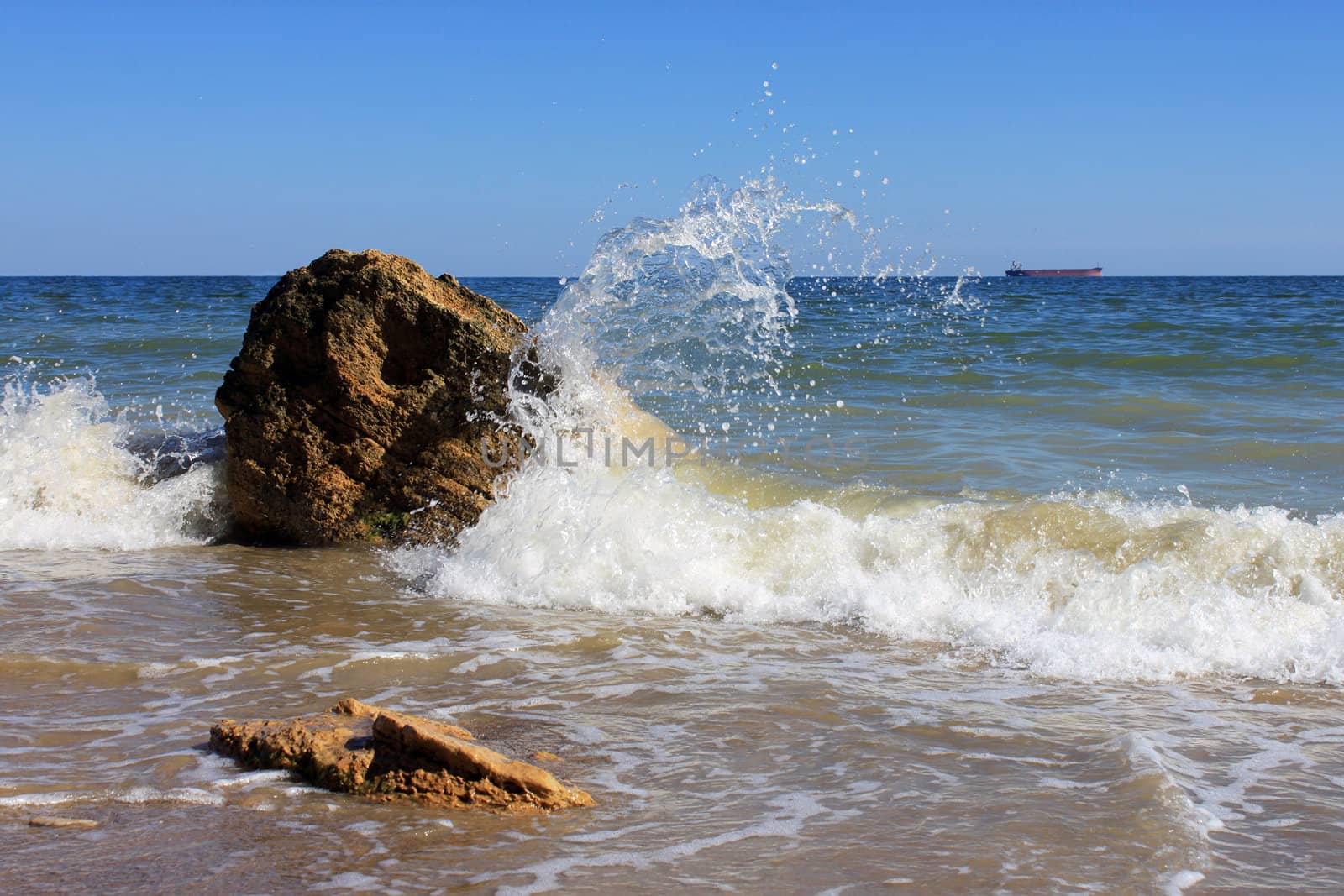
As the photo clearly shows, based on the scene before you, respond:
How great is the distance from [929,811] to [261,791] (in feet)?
5.39

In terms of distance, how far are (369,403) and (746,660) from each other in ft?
8.21

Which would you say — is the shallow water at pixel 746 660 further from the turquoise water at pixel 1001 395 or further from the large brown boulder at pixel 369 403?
the large brown boulder at pixel 369 403

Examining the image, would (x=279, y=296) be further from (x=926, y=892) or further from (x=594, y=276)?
(x=926, y=892)

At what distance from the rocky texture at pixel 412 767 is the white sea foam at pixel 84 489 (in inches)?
136

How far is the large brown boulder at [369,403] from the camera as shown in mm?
5508

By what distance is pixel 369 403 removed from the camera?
18.0 feet

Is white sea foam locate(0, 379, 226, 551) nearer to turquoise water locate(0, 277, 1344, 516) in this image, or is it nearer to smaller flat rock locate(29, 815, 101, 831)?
turquoise water locate(0, 277, 1344, 516)

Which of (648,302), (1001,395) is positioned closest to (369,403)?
(648,302)

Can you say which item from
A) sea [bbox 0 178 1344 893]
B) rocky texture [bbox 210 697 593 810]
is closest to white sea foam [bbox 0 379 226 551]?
sea [bbox 0 178 1344 893]

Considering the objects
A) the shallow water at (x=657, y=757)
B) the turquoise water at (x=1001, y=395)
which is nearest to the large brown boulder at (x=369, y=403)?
the shallow water at (x=657, y=757)

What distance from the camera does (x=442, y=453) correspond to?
557 centimetres

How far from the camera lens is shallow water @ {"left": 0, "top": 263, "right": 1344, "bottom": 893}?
97.3 inches

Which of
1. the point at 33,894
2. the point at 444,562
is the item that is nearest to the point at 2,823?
the point at 33,894

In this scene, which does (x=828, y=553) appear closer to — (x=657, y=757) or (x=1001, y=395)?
(x=657, y=757)
